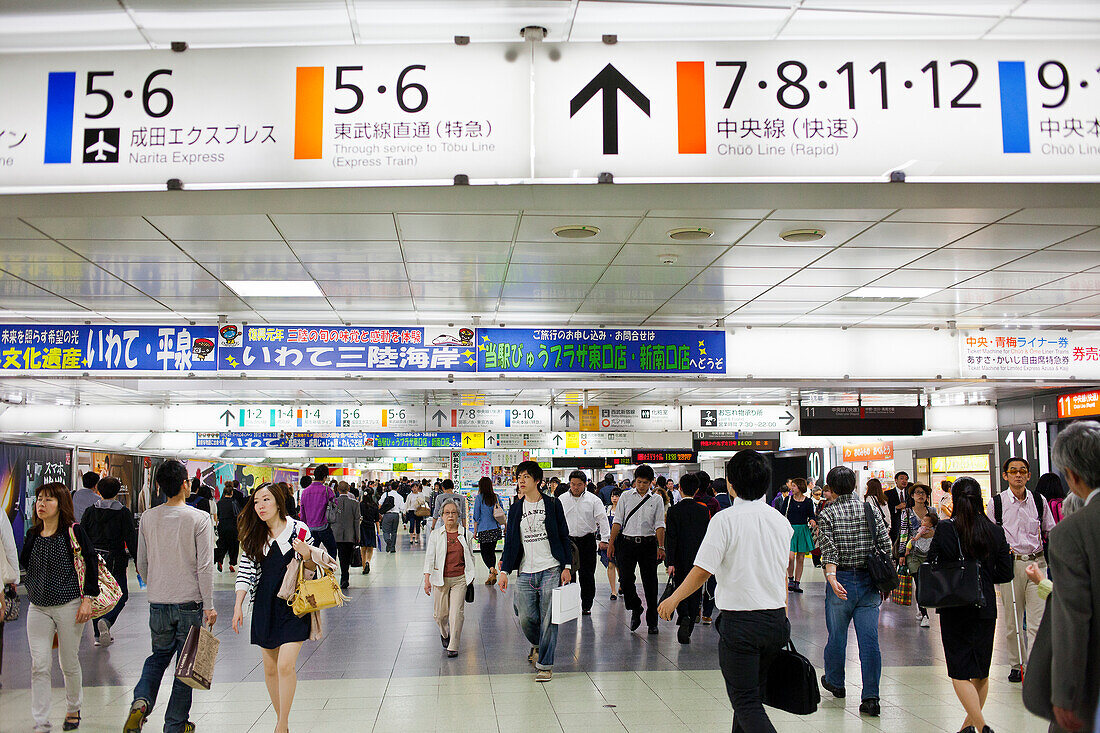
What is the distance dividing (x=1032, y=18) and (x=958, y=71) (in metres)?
0.43

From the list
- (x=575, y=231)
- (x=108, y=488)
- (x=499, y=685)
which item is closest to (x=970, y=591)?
(x=499, y=685)

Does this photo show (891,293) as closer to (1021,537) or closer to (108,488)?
(1021,537)

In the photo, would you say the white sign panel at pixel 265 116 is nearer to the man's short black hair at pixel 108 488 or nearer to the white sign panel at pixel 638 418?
the man's short black hair at pixel 108 488

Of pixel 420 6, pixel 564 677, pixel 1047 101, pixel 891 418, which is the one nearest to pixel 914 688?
pixel 564 677

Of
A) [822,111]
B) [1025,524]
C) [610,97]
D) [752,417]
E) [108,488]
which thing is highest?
[610,97]

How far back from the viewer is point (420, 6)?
14.3 feet

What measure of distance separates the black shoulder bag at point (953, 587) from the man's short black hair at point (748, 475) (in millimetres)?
1541

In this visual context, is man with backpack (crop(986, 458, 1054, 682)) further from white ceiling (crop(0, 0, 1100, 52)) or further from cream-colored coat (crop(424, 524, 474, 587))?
cream-colored coat (crop(424, 524, 474, 587))

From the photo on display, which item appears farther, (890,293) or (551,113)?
(890,293)

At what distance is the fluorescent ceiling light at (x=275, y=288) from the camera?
28.1ft

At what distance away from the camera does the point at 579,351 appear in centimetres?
967

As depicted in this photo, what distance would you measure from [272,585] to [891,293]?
682 cm

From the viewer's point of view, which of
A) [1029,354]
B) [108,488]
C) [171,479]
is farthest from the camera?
[1029,354]

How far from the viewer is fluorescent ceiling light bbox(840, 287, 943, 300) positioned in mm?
8867
